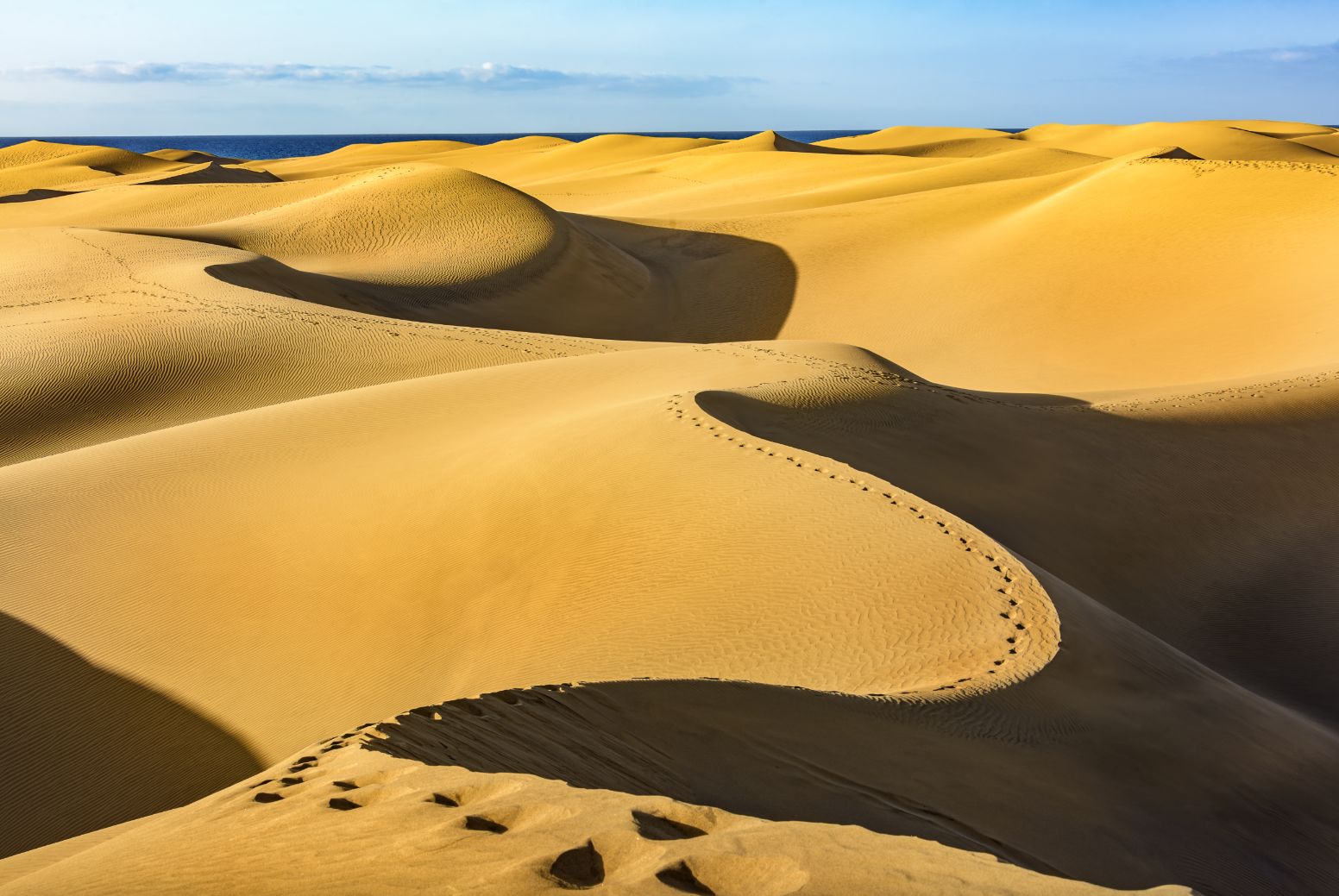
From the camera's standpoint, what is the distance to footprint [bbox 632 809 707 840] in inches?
121

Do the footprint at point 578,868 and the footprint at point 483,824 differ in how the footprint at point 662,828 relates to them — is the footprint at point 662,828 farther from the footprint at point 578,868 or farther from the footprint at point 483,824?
the footprint at point 483,824

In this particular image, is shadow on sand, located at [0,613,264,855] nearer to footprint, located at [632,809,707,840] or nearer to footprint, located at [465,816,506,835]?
footprint, located at [465,816,506,835]

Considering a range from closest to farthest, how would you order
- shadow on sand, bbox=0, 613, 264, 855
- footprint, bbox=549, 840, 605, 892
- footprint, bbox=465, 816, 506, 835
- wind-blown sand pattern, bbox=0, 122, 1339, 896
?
footprint, bbox=549, 840, 605, 892 → footprint, bbox=465, 816, 506, 835 → wind-blown sand pattern, bbox=0, 122, 1339, 896 → shadow on sand, bbox=0, 613, 264, 855

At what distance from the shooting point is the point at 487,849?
2904mm

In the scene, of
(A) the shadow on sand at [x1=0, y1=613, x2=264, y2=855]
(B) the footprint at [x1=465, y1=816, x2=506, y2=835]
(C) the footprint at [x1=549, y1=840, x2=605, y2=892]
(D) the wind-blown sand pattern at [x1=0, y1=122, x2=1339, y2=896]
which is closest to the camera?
(C) the footprint at [x1=549, y1=840, x2=605, y2=892]

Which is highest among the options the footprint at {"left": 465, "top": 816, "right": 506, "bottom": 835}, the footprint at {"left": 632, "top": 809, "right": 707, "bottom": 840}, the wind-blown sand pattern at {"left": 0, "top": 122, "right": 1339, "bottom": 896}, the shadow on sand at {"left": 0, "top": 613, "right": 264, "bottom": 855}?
the footprint at {"left": 465, "top": 816, "right": 506, "bottom": 835}

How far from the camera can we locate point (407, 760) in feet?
11.5

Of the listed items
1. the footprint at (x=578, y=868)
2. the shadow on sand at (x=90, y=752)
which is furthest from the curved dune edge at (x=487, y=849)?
the shadow on sand at (x=90, y=752)

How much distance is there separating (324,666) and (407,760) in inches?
152

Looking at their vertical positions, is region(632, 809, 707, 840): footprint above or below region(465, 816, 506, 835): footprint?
below

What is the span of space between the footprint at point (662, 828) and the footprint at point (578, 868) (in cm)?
21

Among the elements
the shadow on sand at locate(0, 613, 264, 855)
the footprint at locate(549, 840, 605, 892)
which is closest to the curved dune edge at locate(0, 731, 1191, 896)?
the footprint at locate(549, 840, 605, 892)

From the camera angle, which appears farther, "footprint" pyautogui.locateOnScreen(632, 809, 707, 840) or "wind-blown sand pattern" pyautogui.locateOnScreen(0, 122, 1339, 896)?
"wind-blown sand pattern" pyautogui.locateOnScreen(0, 122, 1339, 896)

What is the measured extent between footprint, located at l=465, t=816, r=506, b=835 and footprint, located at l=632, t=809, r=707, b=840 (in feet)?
1.21
